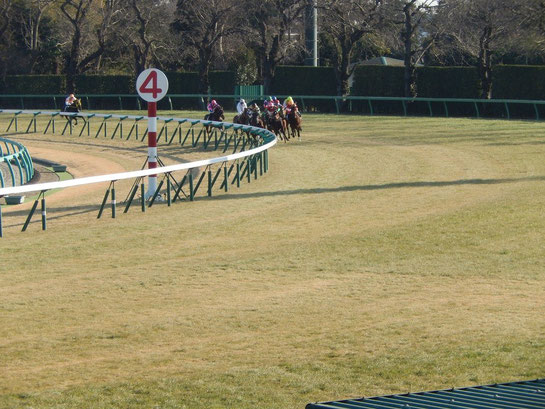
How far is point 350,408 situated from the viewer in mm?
5254

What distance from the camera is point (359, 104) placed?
45.6 m

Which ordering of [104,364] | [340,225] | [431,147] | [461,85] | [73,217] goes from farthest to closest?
[461,85] → [431,147] → [73,217] → [340,225] → [104,364]

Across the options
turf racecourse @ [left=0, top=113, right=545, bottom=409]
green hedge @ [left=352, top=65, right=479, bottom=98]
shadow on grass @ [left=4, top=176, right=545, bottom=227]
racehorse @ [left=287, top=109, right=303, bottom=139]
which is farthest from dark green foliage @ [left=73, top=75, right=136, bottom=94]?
Answer: shadow on grass @ [left=4, top=176, right=545, bottom=227]

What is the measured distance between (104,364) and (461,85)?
38522 millimetres

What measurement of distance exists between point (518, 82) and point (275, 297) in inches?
1384

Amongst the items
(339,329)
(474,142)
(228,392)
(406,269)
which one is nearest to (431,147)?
(474,142)

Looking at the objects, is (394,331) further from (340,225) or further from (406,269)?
(340,225)

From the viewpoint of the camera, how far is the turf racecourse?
705 cm

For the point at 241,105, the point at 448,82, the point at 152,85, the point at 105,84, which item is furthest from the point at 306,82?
the point at 152,85

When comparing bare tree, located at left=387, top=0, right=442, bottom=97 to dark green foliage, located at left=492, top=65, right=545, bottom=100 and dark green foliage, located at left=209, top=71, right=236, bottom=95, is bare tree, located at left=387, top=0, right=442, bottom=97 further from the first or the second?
dark green foliage, located at left=209, top=71, right=236, bottom=95

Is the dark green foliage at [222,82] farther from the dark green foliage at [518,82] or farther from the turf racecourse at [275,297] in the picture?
the turf racecourse at [275,297]

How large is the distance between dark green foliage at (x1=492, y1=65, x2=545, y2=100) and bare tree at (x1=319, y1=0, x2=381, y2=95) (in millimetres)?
6882

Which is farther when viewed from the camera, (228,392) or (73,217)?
(73,217)

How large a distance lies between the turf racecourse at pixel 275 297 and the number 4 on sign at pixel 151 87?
203 cm
